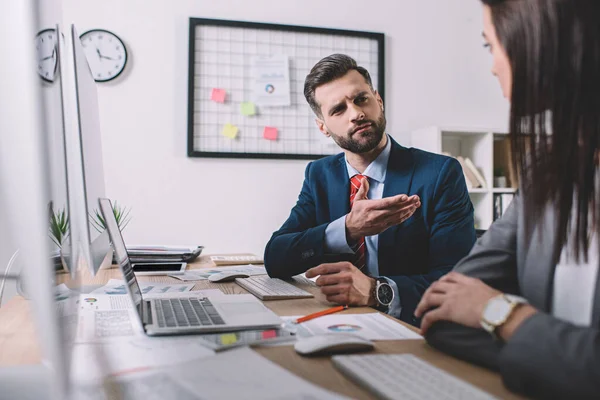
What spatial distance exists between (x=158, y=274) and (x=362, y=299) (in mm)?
766

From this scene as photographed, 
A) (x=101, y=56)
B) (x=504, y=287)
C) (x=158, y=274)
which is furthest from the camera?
(x=101, y=56)

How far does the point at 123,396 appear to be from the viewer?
583 mm

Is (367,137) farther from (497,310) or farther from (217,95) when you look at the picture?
(217,95)

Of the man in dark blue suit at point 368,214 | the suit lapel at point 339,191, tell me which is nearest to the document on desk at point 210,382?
the man in dark blue suit at point 368,214

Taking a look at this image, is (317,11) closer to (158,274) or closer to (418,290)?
(158,274)

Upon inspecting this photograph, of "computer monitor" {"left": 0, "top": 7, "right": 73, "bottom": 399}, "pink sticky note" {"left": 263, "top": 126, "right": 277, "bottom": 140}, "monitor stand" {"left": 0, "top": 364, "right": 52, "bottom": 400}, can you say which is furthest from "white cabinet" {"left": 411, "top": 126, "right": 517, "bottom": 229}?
"computer monitor" {"left": 0, "top": 7, "right": 73, "bottom": 399}

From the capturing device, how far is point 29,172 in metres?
0.43

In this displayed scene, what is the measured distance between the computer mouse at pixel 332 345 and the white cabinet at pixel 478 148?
2120 mm

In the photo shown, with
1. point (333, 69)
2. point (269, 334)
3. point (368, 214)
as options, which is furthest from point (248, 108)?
point (269, 334)

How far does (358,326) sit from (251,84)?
6.94 ft

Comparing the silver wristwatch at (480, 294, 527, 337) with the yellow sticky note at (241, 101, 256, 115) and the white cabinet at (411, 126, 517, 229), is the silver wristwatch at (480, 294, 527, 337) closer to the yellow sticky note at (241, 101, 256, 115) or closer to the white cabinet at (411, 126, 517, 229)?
the white cabinet at (411, 126, 517, 229)

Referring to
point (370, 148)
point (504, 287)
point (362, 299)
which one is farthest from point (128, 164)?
point (504, 287)

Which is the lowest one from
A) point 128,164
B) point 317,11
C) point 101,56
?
point 128,164

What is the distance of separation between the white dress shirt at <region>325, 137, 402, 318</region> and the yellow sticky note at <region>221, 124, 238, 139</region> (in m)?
1.17
